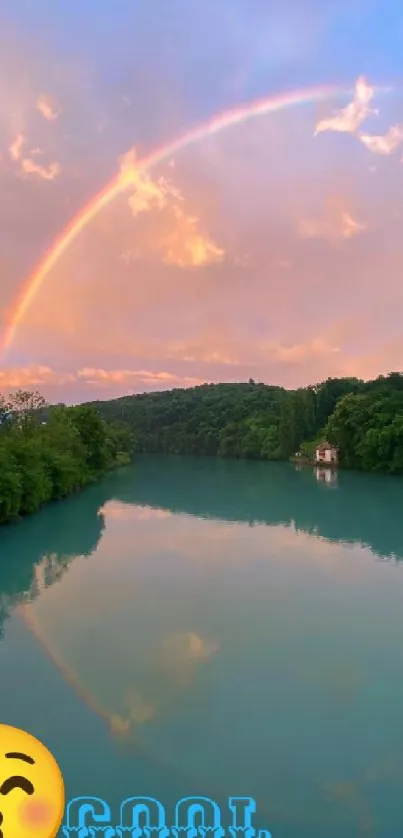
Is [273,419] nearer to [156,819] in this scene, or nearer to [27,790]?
[156,819]

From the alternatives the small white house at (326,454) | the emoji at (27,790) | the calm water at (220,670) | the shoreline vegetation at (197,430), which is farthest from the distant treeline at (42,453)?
the small white house at (326,454)

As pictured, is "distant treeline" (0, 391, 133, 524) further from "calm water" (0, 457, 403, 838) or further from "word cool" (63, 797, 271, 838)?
"word cool" (63, 797, 271, 838)

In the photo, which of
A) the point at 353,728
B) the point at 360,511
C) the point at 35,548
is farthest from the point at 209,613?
the point at 360,511

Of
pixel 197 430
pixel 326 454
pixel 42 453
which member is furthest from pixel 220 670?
pixel 197 430

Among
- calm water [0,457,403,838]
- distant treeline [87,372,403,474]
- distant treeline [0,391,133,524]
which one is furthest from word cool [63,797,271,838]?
distant treeline [87,372,403,474]

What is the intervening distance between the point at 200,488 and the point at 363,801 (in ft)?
95.8

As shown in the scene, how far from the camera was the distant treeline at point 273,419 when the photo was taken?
131 feet

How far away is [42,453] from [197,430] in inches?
2213

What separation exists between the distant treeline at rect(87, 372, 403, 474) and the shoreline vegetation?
0.08 metres

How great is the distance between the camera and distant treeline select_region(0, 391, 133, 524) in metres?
18.1

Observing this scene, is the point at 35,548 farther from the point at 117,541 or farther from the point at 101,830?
the point at 101,830

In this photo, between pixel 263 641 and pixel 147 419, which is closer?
pixel 263 641

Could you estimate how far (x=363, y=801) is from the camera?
441 cm

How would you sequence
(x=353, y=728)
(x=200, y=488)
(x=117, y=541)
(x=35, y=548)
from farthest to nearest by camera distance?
(x=200, y=488), (x=117, y=541), (x=35, y=548), (x=353, y=728)
